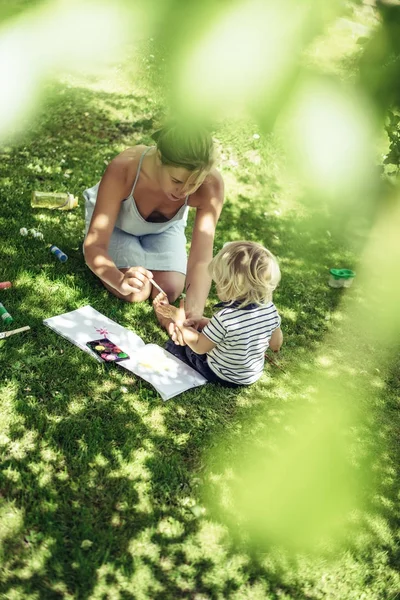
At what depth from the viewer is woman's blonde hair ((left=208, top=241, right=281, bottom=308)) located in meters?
3.65

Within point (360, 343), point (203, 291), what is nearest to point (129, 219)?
point (203, 291)

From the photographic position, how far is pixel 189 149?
12.7 ft

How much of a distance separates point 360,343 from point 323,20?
4584 mm

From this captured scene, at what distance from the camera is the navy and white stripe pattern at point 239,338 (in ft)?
12.5

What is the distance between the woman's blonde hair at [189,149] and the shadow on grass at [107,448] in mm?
1467

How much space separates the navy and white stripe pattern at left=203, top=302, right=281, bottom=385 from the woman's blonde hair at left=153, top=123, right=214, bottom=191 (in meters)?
0.98

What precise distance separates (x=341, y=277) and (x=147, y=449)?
3.41 m

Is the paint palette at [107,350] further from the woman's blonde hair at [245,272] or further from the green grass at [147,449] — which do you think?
the woman's blonde hair at [245,272]

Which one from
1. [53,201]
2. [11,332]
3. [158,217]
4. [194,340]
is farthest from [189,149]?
[53,201]

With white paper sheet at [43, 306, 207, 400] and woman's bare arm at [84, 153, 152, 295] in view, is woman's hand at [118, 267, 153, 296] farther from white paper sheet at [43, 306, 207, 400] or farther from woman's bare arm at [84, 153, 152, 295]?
white paper sheet at [43, 306, 207, 400]

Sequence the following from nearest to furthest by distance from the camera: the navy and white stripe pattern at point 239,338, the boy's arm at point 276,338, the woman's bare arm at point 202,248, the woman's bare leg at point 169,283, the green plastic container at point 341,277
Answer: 1. the navy and white stripe pattern at point 239,338
2. the boy's arm at point 276,338
3. the woman's bare arm at point 202,248
4. the woman's bare leg at point 169,283
5. the green plastic container at point 341,277

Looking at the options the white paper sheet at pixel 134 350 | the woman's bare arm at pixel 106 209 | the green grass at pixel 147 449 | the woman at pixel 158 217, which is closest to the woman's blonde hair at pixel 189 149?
the woman at pixel 158 217

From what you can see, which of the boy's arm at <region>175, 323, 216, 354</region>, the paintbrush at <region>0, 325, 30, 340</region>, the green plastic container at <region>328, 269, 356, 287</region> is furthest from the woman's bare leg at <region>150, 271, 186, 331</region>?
the green plastic container at <region>328, 269, 356, 287</region>

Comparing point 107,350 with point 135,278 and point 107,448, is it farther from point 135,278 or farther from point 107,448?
point 107,448
